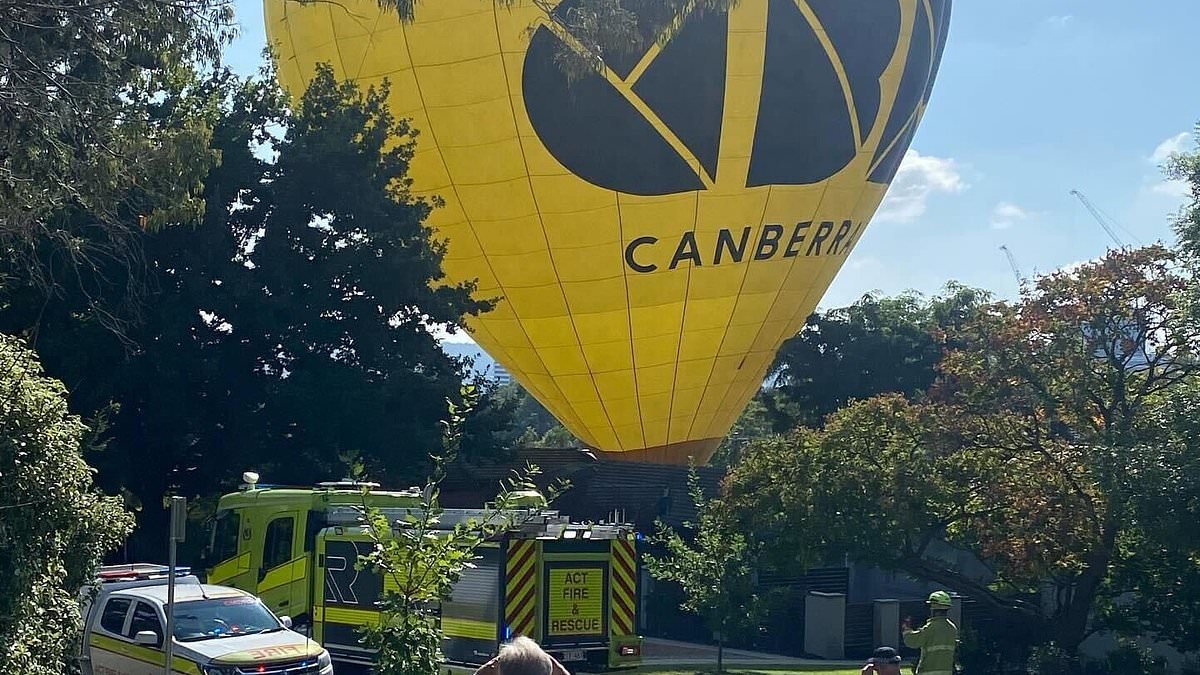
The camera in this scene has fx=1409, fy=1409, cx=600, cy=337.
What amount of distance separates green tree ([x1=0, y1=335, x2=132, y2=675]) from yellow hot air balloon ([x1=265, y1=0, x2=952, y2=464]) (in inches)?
685

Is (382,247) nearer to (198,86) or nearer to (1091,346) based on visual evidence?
(198,86)

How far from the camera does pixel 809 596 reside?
2953 centimetres

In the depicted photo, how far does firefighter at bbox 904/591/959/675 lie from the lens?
39.8ft

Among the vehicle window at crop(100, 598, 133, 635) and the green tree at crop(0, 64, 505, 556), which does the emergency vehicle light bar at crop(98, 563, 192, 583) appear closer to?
the vehicle window at crop(100, 598, 133, 635)

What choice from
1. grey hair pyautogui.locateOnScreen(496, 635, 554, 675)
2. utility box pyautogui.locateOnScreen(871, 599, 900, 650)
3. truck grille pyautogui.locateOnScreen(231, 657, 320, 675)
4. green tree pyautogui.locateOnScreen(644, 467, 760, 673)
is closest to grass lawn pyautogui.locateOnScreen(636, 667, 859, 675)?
green tree pyautogui.locateOnScreen(644, 467, 760, 673)

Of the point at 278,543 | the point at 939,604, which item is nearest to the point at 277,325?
the point at 278,543

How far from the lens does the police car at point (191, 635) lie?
575 inches

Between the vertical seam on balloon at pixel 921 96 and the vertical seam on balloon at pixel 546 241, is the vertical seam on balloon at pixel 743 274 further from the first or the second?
the vertical seam on balloon at pixel 921 96

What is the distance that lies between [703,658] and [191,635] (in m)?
13.2

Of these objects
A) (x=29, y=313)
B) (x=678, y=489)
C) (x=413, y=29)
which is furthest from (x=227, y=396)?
(x=678, y=489)

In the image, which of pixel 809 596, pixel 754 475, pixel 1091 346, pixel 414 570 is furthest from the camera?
pixel 809 596

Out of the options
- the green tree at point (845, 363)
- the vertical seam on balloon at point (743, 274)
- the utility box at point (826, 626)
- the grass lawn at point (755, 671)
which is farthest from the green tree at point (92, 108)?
the green tree at point (845, 363)

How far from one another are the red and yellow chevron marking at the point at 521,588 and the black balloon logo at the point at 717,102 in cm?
1321

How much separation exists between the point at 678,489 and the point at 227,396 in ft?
36.3
